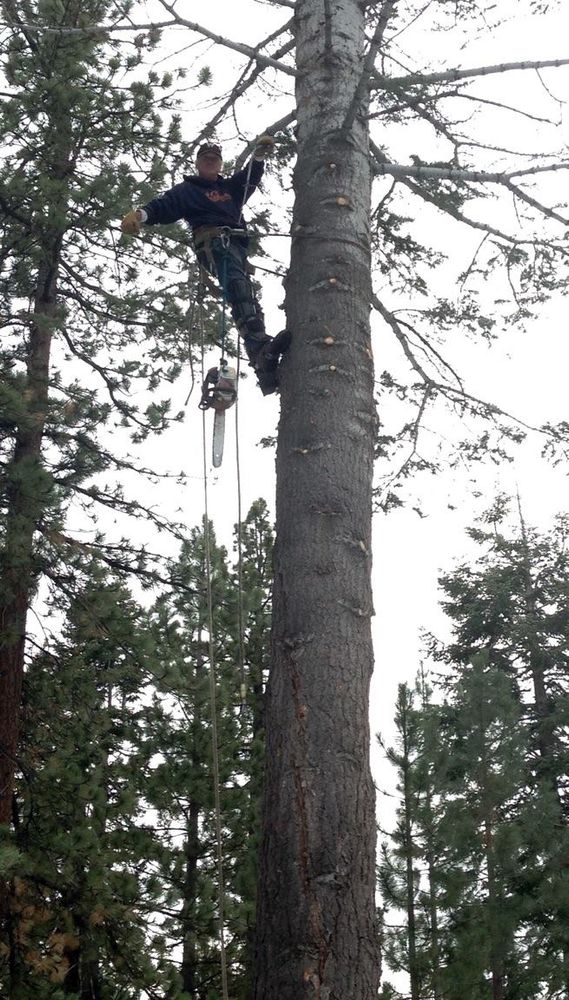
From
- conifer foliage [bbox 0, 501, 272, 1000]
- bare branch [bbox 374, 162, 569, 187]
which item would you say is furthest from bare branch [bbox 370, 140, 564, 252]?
conifer foliage [bbox 0, 501, 272, 1000]

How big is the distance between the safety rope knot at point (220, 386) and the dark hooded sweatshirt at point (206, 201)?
83 cm

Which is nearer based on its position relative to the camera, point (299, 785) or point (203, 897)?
point (299, 785)

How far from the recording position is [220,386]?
5.98 m

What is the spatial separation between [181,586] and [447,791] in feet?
13.0

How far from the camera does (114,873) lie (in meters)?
7.53

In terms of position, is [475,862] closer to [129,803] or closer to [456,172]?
[129,803]

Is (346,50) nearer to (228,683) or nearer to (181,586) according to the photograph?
(181,586)

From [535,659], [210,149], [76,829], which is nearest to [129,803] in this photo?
[76,829]

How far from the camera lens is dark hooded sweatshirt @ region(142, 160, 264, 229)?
580 centimetres

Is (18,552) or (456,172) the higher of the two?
(456,172)

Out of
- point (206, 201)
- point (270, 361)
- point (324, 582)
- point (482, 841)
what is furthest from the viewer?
point (482, 841)

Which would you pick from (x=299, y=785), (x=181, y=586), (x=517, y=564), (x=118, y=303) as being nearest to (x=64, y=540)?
(x=181, y=586)

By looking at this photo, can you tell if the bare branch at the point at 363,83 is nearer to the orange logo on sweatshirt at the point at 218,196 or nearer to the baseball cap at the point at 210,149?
the orange logo on sweatshirt at the point at 218,196

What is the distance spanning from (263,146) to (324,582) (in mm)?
3010
